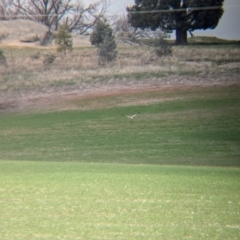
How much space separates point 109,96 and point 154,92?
3.62 ft

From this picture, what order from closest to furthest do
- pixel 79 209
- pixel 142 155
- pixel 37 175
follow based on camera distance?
pixel 79 209
pixel 37 175
pixel 142 155

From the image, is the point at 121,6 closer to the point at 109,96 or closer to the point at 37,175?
the point at 109,96

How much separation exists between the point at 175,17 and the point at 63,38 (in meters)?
2.76

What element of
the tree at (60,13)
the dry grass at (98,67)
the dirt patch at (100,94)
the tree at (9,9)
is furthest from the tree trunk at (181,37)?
the tree at (9,9)

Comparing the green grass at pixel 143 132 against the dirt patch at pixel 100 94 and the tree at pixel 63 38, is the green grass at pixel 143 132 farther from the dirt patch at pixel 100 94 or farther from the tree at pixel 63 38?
the tree at pixel 63 38

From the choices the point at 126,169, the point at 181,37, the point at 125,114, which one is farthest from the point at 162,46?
the point at 126,169

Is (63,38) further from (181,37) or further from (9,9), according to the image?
(181,37)

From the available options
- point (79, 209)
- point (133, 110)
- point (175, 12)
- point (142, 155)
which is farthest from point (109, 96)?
point (79, 209)

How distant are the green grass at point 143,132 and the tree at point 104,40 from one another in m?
1.04

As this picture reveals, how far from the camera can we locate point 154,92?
45.6 ft

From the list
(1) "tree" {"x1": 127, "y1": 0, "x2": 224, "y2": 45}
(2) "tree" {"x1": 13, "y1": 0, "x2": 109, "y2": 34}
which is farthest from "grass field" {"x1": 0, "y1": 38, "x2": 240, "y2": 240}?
(2) "tree" {"x1": 13, "y1": 0, "x2": 109, "y2": 34}

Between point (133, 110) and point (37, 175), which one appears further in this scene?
point (133, 110)

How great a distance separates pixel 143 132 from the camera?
1347 centimetres

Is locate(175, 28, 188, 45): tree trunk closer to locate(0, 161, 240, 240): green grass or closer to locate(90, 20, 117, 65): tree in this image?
locate(90, 20, 117, 65): tree
